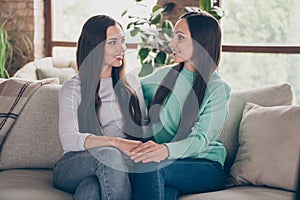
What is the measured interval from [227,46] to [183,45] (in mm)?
1752

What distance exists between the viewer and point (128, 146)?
8.30 ft

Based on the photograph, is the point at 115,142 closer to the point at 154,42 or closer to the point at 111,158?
the point at 111,158

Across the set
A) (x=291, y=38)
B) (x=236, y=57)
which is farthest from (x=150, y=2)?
(x=291, y=38)

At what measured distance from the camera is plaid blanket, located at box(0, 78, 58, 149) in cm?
290

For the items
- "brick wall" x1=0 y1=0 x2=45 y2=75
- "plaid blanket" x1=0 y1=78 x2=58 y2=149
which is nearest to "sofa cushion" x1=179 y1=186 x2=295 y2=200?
"plaid blanket" x1=0 y1=78 x2=58 y2=149

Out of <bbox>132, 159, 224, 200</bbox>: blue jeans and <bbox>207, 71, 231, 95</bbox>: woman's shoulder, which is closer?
<bbox>132, 159, 224, 200</bbox>: blue jeans

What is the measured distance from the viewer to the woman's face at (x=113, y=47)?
2711mm

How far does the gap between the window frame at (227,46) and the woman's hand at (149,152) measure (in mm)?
1940

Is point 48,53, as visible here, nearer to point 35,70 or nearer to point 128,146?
point 35,70

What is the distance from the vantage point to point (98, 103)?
2.71m

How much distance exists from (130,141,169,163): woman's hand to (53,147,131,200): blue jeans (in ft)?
0.20

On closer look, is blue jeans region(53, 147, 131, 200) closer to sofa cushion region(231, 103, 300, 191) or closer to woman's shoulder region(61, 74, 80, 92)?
woman's shoulder region(61, 74, 80, 92)

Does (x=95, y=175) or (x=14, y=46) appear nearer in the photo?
(x=95, y=175)

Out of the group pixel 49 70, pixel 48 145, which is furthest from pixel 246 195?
pixel 49 70
